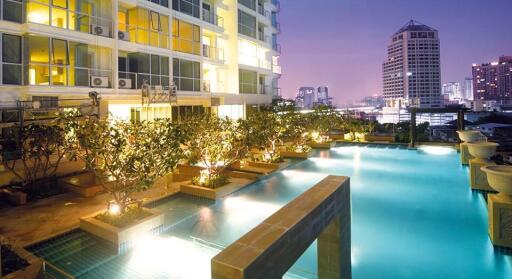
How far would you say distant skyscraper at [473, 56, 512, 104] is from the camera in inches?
4331

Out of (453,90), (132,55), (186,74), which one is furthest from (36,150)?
(453,90)

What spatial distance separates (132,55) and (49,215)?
11992mm

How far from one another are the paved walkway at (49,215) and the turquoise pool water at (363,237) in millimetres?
434

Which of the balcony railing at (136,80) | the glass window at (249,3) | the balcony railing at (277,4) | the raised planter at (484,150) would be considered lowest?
the raised planter at (484,150)

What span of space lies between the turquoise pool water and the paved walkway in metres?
0.43

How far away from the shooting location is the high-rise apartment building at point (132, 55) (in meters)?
13.0

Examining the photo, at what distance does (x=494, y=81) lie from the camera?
11756cm

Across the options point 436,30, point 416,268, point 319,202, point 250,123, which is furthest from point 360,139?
point 436,30

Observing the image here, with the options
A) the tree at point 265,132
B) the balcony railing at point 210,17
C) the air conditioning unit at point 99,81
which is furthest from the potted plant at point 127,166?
the balcony railing at point 210,17

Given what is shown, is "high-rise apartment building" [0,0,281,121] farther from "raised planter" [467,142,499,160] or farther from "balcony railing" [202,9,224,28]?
"raised planter" [467,142,499,160]

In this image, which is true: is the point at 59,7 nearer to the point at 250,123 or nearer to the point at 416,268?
the point at 250,123

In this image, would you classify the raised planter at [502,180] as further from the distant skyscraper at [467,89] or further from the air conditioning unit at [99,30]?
the distant skyscraper at [467,89]

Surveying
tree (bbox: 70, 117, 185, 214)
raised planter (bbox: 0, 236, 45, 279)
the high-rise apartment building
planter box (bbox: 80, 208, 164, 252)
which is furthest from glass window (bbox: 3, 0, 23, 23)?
raised planter (bbox: 0, 236, 45, 279)

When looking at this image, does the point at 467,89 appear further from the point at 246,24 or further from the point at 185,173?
the point at 185,173
